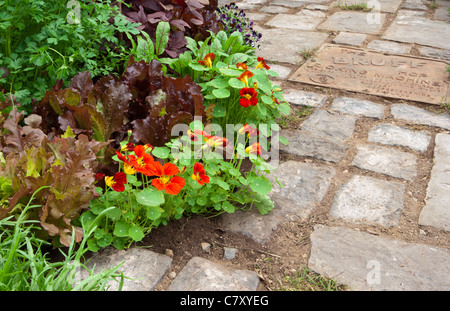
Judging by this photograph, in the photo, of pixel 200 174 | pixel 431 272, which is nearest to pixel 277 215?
pixel 200 174

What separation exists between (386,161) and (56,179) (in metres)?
1.92

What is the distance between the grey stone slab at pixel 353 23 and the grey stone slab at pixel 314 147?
8.13 feet

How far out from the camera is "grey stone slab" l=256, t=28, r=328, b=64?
4400mm

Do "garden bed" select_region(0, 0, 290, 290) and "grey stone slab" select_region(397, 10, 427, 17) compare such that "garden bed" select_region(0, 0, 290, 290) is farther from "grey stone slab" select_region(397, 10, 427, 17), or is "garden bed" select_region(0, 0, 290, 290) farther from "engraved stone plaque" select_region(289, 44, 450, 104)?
"grey stone slab" select_region(397, 10, 427, 17)

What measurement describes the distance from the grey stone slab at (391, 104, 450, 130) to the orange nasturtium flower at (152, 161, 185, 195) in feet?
6.77

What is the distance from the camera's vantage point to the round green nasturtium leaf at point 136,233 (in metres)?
1.91

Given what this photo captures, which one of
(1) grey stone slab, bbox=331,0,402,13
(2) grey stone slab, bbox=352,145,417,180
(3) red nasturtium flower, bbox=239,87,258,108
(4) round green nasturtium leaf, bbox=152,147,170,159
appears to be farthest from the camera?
(1) grey stone slab, bbox=331,0,402,13

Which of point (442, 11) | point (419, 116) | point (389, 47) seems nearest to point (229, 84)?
point (419, 116)

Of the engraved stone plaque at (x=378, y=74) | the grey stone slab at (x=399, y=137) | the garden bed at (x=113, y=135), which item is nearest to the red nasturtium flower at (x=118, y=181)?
the garden bed at (x=113, y=135)

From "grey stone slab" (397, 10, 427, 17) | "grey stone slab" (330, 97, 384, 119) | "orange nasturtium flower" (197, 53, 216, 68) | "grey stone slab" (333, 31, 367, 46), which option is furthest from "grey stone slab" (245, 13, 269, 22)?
"orange nasturtium flower" (197, 53, 216, 68)

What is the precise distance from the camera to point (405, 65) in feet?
13.8

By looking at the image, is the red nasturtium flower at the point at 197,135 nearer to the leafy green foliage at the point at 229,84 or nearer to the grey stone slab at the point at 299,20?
the leafy green foliage at the point at 229,84

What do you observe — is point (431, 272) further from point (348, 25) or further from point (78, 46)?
point (348, 25)

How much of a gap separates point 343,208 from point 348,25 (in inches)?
135
